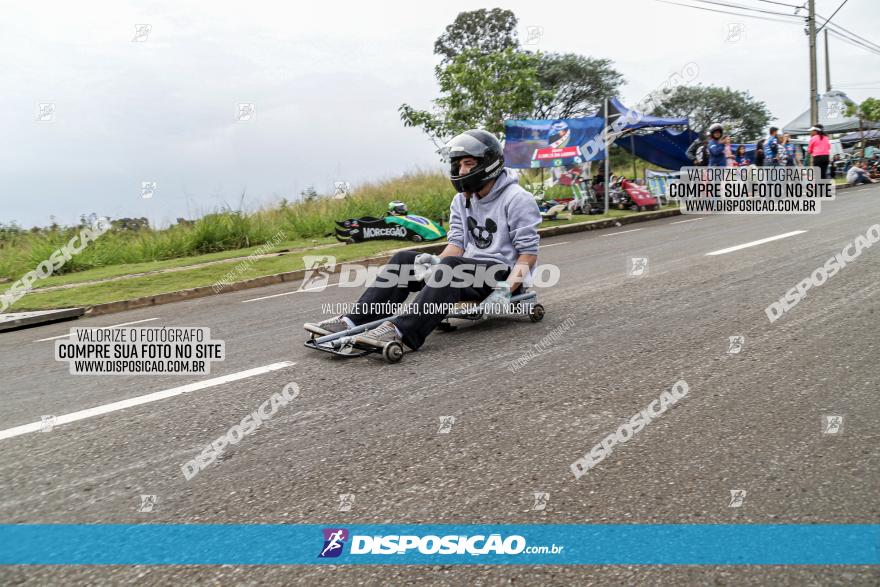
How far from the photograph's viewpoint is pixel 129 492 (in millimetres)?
2943

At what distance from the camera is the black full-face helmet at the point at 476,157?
558 centimetres

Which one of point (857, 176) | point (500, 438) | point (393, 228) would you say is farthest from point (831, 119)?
point (500, 438)

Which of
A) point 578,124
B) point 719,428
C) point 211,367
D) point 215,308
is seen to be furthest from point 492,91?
point 719,428

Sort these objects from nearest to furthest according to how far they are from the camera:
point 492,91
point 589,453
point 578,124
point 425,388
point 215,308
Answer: point 589,453
point 425,388
point 215,308
point 578,124
point 492,91

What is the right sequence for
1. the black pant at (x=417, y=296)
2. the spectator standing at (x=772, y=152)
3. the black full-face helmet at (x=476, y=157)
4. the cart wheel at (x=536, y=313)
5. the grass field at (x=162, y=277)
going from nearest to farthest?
the black pant at (x=417, y=296)
the black full-face helmet at (x=476, y=157)
the cart wheel at (x=536, y=313)
the grass field at (x=162, y=277)
the spectator standing at (x=772, y=152)

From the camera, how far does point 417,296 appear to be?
17.0 feet

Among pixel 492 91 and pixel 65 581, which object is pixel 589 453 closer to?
pixel 65 581

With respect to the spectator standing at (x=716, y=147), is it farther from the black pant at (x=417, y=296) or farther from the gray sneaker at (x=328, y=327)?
the gray sneaker at (x=328, y=327)

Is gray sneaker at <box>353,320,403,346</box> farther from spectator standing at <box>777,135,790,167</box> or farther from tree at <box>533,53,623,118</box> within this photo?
tree at <box>533,53,623,118</box>

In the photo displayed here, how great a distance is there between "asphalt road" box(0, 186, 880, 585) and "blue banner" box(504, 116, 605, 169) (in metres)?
12.1

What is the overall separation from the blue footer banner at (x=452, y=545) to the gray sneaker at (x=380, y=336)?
7.58 ft

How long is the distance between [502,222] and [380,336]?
5.06 feet

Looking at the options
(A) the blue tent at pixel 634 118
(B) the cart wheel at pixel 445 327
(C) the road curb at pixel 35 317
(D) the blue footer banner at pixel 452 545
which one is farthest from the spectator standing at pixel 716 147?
(D) the blue footer banner at pixel 452 545

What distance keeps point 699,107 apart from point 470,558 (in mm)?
56468
